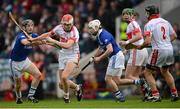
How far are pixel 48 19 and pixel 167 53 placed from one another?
→ 10.3m

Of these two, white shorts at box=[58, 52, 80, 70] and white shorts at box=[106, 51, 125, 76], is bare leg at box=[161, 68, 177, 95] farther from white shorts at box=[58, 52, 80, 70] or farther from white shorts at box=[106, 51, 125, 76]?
white shorts at box=[58, 52, 80, 70]

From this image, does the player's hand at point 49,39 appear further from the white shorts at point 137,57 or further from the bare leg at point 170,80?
the bare leg at point 170,80

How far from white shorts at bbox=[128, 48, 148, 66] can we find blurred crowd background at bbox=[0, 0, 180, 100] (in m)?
3.14

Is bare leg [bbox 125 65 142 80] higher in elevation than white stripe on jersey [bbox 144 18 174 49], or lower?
lower

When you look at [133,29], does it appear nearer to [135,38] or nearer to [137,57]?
[135,38]

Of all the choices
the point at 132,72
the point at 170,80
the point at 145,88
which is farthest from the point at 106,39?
the point at 170,80

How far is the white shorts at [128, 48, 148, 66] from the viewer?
2023 cm

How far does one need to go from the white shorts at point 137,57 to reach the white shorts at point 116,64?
0.50m

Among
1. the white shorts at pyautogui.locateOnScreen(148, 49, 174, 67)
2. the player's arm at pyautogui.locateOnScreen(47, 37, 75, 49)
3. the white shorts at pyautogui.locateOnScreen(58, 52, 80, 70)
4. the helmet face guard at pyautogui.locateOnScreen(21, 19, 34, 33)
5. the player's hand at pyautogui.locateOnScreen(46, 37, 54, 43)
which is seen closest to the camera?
the white shorts at pyautogui.locateOnScreen(148, 49, 174, 67)

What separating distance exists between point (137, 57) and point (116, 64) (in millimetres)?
785

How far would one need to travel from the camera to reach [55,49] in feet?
90.6

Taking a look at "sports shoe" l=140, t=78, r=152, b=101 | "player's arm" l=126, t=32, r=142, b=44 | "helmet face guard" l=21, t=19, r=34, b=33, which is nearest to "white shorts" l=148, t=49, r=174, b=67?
"player's arm" l=126, t=32, r=142, b=44

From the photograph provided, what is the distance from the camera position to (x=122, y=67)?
19844mm

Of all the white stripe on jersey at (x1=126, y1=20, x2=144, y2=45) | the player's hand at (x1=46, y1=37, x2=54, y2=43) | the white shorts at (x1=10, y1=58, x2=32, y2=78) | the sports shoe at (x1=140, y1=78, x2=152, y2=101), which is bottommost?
the sports shoe at (x1=140, y1=78, x2=152, y2=101)
